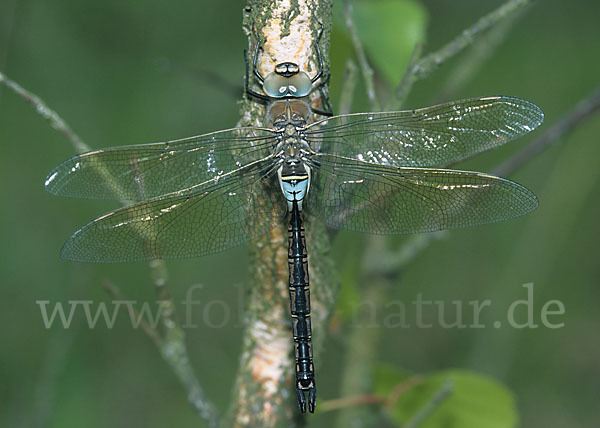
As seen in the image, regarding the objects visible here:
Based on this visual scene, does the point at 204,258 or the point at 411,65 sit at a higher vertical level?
the point at 204,258

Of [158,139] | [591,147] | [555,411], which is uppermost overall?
[158,139]

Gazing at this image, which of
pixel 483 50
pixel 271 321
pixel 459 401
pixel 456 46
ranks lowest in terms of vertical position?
pixel 459 401

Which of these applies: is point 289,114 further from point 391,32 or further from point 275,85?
point 391,32

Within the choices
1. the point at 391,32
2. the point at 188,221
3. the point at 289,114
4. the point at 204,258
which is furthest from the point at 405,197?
the point at 204,258

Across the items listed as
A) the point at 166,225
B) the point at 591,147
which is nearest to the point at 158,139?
the point at 166,225

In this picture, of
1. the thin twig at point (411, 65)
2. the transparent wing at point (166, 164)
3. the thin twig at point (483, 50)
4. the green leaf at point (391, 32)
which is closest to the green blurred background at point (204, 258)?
the thin twig at point (483, 50)

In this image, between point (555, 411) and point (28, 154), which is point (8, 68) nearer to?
point (28, 154)

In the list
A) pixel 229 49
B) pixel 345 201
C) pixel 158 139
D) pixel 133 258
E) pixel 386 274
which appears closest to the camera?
pixel 133 258

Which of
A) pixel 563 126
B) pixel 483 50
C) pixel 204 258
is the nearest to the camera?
pixel 563 126
